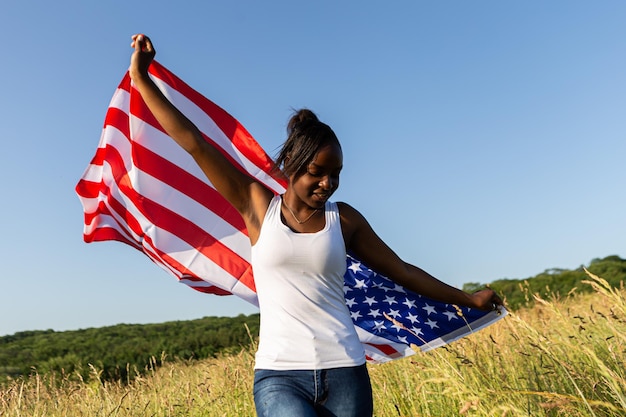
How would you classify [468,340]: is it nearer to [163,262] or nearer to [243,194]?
[163,262]

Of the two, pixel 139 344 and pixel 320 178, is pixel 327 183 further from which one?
pixel 139 344

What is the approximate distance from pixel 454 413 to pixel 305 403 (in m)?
2.64

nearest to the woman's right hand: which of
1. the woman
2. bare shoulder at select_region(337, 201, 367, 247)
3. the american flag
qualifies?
the woman

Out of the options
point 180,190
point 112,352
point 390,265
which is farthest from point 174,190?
point 112,352

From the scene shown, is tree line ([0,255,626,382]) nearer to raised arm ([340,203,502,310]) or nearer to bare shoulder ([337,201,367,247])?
raised arm ([340,203,502,310])

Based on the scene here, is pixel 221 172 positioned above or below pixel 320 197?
above

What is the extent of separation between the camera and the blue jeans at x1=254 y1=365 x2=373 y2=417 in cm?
233

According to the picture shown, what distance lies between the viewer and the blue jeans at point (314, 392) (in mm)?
2326

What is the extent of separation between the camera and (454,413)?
15.0 ft

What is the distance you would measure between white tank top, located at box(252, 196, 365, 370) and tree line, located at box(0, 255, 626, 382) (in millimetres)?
10339

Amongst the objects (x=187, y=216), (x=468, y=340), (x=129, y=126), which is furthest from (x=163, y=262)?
(x=468, y=340)

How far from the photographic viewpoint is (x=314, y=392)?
7.81ft

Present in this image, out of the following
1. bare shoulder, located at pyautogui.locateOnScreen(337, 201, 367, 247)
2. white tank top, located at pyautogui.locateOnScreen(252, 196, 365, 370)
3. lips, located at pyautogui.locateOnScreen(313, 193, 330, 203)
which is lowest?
white tank top, located at pyautogui.locateOnScreen(252, 196, 365, 370)

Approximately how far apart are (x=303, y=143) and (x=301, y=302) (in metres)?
0.71
